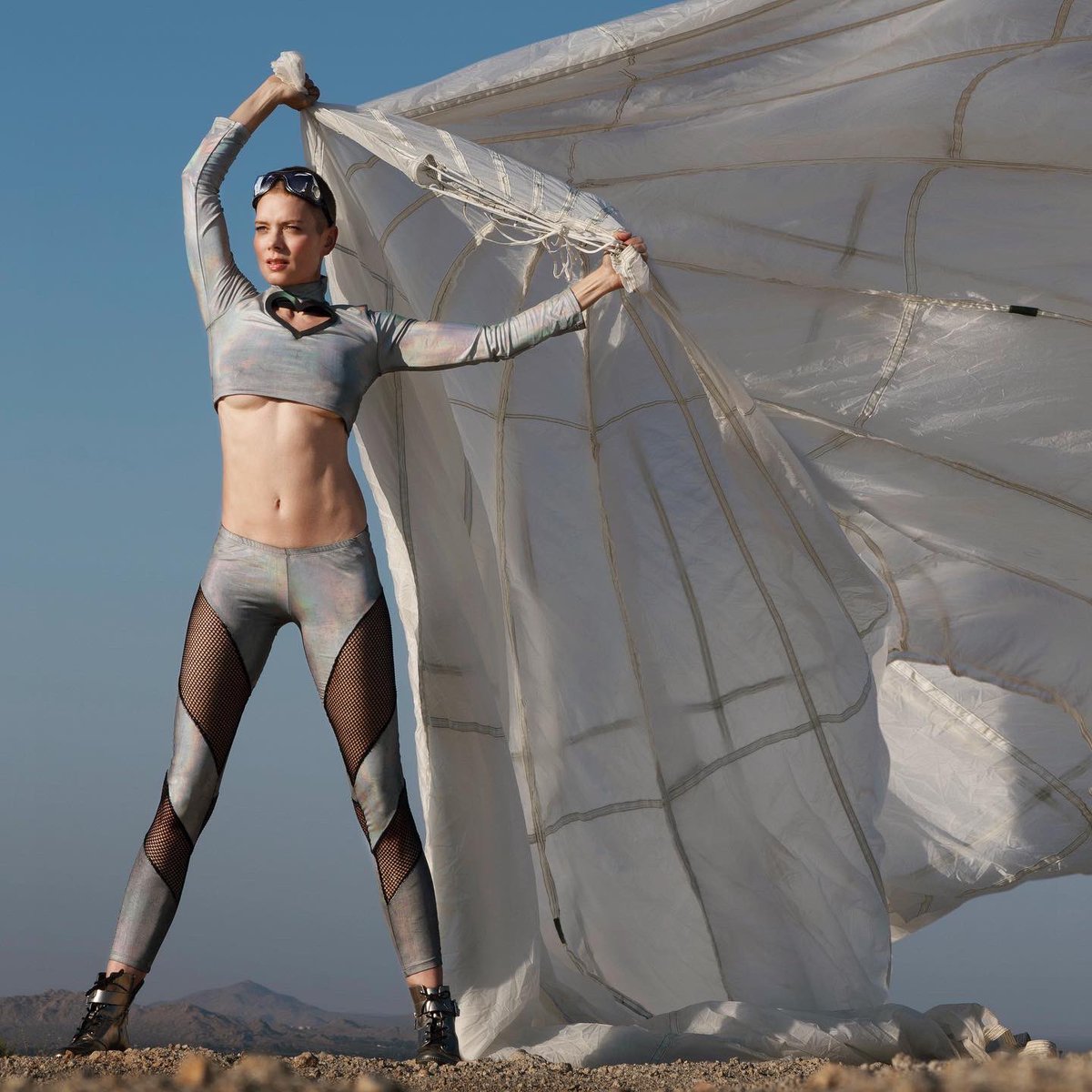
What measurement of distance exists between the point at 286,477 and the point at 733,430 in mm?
2354

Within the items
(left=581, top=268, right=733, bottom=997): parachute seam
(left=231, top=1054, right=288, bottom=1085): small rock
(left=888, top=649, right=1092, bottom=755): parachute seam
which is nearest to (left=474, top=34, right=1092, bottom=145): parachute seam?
(left=581, top=268, right=733, bottom=997): parachute seam

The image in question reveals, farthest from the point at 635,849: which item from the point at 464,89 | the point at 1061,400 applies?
the point at 464,89

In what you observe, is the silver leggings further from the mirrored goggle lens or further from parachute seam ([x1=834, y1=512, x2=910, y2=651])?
parachute seam ([x1=834, y1=512, x2=910, y2=651])

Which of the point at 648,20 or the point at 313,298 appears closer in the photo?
the point at 313,298

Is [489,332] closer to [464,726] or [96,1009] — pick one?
[464,726]

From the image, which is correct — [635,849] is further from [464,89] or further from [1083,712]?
[464,89]

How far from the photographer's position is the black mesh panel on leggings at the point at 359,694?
4.09 m

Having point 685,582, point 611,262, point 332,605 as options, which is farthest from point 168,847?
point 685,582

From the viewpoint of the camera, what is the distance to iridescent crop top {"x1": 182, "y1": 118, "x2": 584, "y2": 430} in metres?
4.14

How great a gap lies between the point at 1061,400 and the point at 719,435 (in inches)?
60.7

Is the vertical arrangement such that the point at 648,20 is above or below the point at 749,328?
above

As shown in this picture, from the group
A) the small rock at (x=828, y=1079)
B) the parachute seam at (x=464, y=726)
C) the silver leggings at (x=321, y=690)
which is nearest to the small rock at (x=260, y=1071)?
the small rock at (x=828, y=1079)

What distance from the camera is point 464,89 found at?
5090 mm

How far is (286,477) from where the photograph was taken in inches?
162
